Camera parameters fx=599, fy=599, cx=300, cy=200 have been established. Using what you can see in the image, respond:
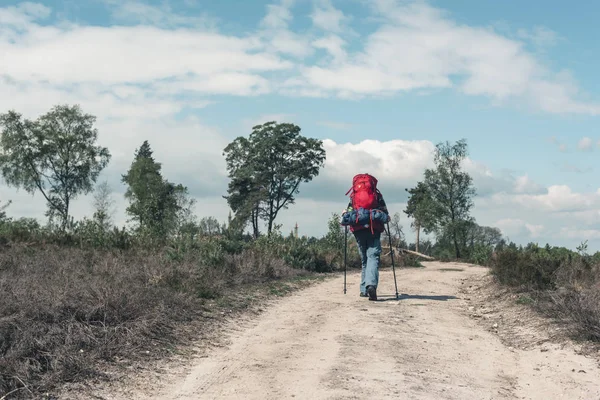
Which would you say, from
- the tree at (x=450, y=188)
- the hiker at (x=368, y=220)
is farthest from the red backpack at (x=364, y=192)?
the tree at (x=450, y=188)

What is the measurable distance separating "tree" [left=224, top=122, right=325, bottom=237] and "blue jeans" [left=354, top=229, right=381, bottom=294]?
49359mm

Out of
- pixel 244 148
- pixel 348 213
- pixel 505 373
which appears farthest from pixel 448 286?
pixel 244 148

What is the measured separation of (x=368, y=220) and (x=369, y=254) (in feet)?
2.22

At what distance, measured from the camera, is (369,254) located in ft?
37.9

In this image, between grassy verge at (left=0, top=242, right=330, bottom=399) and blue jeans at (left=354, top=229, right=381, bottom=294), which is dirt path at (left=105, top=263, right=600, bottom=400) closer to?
grassy verge at (left=0, top=242, right=330, bottom=399)

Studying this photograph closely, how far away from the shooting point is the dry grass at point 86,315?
228 inches

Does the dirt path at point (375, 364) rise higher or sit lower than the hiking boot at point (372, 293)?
lower

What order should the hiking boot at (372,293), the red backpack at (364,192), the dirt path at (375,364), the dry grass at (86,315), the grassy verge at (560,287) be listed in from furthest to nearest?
1. the red backpack at (364,192)
2. the hiking boot at (372,293)
3. the grassy verge at (560,287)
4. the dry grass at (86,315)
5. the dirt path at (375,364)

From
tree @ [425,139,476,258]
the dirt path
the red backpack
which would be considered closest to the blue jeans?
the red backpack

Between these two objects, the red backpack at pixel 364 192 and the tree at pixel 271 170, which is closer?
the red backpack at pixel 364 192

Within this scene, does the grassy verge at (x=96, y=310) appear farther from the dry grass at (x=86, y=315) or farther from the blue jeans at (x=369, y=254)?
the blue jeans at (x=369, y=254)

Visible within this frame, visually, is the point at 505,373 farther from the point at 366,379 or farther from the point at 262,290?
the point at 262,290

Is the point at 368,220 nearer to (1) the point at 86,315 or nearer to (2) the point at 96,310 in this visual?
(2) the point at 96,310

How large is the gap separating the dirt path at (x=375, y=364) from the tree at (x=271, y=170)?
171ft
